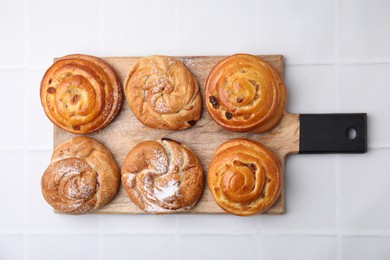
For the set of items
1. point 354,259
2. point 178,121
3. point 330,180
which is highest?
point 178,121

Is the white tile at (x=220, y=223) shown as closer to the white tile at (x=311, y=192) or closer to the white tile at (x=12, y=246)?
the white tile at (x=311, y=192)

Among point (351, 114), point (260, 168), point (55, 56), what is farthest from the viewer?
point (55, 56)

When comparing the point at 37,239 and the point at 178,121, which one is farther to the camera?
the point at 37,239

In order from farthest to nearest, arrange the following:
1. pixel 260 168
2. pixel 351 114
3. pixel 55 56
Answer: pixel 55 56
pixel 351 114
pixel 260 168

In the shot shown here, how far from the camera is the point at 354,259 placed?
222cm
